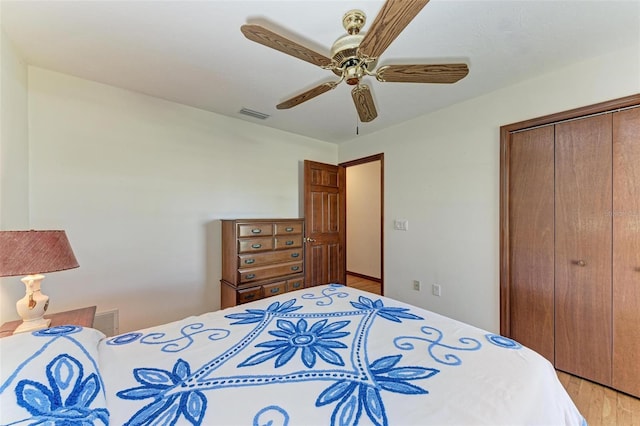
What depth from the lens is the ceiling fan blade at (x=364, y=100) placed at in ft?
5.14

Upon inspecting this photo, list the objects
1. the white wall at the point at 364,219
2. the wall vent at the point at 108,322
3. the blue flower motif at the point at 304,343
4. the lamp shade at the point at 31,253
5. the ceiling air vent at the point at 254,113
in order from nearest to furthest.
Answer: the blue flower motif at the point at 304,343
the lamp shade at the point at 31,253
the wall vent at the point at 108,322
the ceiling air vent at the point at 254,113
the white wall at the point at 364,219

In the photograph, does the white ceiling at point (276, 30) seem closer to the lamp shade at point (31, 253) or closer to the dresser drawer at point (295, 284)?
the lamp shade at point (31, 253)

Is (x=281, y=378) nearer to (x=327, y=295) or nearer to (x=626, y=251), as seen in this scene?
(x=327, y=295)

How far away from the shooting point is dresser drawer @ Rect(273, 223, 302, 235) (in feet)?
9.75

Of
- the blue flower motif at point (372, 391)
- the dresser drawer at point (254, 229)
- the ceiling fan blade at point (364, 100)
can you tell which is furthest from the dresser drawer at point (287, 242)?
the blue flower motif at point (372, 391)

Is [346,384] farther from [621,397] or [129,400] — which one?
[621,397]

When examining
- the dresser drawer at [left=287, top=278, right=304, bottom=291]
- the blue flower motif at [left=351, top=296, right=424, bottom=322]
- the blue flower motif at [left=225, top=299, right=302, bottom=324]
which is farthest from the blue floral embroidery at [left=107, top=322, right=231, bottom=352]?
the dresser drawer at [left=287, top=278, right=304, bottom=291]

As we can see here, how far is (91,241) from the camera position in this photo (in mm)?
2268

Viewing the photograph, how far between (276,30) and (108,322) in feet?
9.13

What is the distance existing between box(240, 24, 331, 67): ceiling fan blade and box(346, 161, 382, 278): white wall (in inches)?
141

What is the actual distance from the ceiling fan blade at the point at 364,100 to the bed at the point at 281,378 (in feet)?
4.48

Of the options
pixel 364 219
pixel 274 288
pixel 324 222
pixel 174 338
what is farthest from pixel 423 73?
pixel 364 219

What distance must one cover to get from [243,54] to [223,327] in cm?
183

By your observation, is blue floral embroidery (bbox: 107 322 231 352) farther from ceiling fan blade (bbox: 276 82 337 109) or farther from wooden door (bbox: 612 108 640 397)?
wooden door (bbox: 612 108 640 397)
